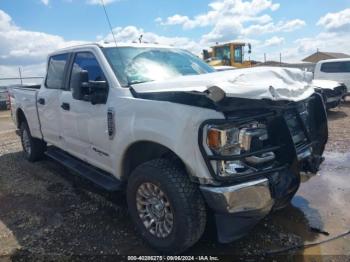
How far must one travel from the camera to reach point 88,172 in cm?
430

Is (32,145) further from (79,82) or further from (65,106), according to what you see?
(79,82)

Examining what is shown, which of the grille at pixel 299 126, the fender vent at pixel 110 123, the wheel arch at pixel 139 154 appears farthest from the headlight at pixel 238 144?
the fender vent at pixel 110 123

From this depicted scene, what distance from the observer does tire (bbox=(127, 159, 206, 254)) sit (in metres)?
2.84

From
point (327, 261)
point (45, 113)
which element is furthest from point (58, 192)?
point (327, 261)

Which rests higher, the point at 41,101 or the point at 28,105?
the point at 41,101

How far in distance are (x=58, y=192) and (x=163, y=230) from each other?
234 centimetres

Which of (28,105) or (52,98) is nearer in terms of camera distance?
(52,98)

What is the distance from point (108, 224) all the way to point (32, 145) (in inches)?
128

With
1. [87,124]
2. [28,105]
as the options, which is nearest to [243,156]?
[87,124]

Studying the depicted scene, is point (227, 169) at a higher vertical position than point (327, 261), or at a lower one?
higher

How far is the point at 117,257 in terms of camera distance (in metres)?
3.25

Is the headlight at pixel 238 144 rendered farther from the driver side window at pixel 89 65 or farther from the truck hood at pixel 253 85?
the driver side window at pixel 89 65

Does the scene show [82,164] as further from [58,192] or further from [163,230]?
[163,230]

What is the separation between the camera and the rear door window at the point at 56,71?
4.96m
